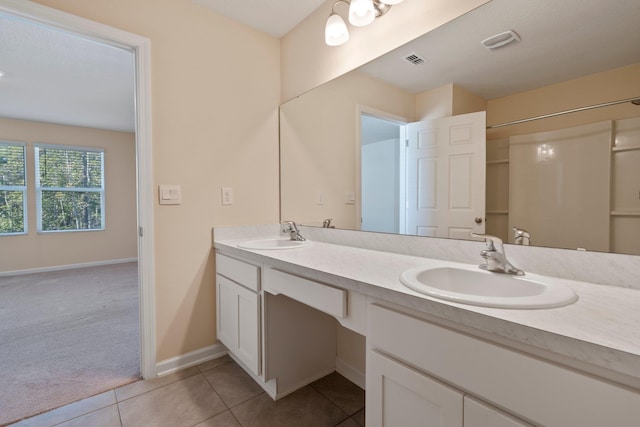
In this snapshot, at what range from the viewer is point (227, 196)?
6.57 ft

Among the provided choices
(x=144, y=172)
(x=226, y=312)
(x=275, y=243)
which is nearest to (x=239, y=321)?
(x=226, y=312)

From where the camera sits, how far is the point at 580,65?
0.95 meters

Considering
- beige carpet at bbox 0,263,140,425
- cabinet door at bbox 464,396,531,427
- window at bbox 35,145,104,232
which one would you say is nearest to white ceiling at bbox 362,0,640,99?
cabinet door at bbox 464,396,531,427

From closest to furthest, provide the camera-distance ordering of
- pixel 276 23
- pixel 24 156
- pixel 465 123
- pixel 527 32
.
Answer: pixel 527 32
pixel 465 123
pixel 276 23
pixel 24 156

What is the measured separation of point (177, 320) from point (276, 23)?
212cm

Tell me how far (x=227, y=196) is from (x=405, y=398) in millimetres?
1608

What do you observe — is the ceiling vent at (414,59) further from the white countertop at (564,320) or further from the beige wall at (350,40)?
the white countertop at (564,320)

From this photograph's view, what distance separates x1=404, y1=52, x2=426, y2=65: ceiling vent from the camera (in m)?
1.40

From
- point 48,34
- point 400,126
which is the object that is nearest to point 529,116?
point 400,126

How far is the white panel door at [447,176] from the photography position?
47.4 inches

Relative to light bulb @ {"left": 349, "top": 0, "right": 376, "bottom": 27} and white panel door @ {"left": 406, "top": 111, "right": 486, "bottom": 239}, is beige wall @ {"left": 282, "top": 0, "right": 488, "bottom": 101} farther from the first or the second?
white panel door @ {"left": 406, "top": 111, "right": 486, "bottom": 239}

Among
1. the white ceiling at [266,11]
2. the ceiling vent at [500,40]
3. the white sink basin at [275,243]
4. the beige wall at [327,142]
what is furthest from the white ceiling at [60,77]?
the ceiling vent at [500,40]

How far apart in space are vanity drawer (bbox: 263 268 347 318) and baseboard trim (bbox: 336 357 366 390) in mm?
760

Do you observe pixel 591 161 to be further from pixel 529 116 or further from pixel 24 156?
pixel 24 156
